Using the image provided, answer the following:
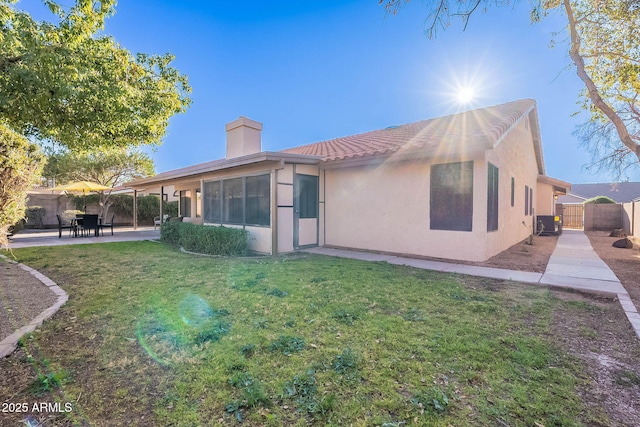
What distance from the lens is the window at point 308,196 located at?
9.40 m

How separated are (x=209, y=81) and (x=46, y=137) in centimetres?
982

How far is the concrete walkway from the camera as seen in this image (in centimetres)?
484

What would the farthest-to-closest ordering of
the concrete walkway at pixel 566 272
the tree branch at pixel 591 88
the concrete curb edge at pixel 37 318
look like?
the tree branch at pixel 591 88
the concrete walkway at pixel 566 272
the concrete curb edge at pixel 37 318

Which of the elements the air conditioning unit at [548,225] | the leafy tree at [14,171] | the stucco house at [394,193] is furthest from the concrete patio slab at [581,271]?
the leafy tree at [14,171]

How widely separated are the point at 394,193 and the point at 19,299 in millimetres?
7948

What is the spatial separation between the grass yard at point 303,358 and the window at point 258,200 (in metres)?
4.05

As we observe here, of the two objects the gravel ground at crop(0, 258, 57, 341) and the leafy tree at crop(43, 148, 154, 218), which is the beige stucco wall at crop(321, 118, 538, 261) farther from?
the leafy tree at crop(43, 148, 154, 218)

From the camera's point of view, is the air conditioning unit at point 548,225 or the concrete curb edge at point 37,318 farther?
the air conditioning unit at point 548,225

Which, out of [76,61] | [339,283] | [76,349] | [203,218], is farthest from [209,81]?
[76,349]

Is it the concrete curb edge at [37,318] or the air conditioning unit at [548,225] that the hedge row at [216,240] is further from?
the air conditioning unit at [548,225]

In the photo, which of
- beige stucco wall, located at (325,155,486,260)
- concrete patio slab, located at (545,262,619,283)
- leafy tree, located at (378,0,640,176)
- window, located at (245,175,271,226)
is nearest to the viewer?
concrete patio slab, located at (545,262,619,283)

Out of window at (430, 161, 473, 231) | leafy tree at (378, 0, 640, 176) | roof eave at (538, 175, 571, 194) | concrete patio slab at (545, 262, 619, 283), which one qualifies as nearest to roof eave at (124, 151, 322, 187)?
window at (430, 161, 473, 231)

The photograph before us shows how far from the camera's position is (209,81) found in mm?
14164

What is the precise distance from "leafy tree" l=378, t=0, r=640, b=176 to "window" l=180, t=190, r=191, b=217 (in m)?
12.9
